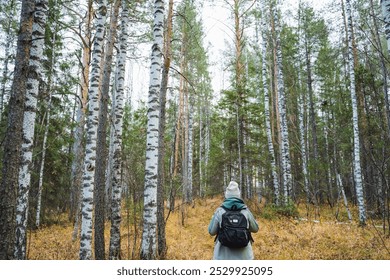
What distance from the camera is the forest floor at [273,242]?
8016 mm

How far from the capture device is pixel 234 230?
4043 millimetres

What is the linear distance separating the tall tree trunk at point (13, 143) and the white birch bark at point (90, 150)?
226 cm

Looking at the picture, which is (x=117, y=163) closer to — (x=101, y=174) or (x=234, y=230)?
(x=101, y=174)

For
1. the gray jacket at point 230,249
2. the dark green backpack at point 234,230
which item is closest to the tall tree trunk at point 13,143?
the gray jacket at point 230,249

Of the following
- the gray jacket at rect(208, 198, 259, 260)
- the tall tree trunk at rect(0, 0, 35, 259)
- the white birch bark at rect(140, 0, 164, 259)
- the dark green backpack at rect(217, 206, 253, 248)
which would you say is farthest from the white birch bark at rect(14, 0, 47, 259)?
the dark green backpack at rect(217, 206, 253, 248)

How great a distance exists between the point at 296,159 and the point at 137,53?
1739cm

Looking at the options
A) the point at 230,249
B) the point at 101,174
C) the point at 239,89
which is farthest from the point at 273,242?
the point at 239,89

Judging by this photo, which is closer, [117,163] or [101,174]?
[101,174]

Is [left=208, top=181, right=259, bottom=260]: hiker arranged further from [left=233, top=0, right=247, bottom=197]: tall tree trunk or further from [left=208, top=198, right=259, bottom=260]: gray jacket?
[left=233, top=0, right=247, bottom=197]: tall tree trunk

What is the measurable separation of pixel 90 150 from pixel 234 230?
164 inches

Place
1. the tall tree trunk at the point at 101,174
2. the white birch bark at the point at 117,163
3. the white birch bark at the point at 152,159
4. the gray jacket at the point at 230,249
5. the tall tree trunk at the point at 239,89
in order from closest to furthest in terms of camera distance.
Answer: the gray jacket at the point at 230,249
the white birch bark at the point at 152,159
the tall tree trunk at the point at 101,174
the white birch bark at the point at 117,163
the tall tree trunk at the point at 239,89

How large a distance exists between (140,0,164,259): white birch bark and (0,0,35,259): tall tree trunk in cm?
305

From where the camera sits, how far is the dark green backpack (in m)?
4.02

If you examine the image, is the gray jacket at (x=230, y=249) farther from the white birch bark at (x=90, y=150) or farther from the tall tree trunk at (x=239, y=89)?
the tall tree trunk at (x=239, y=89)
